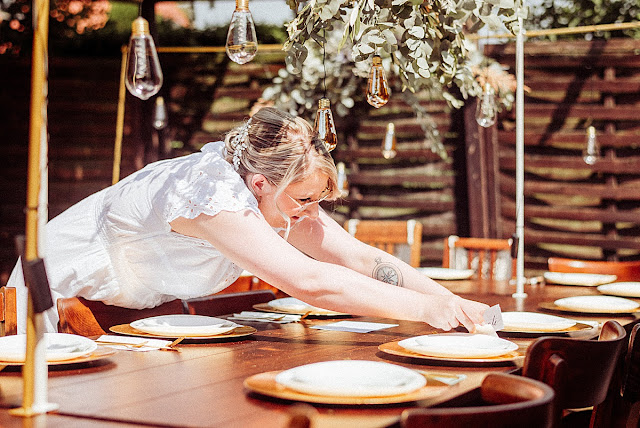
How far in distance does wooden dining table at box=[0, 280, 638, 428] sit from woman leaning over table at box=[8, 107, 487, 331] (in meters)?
0.15

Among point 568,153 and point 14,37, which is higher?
point 14,37

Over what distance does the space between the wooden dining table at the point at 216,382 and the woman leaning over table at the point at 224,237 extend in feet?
0.49

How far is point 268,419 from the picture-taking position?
1.21 metres

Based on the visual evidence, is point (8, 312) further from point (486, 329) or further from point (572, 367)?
point (572, 367)

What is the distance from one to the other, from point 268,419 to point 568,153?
5257 mm

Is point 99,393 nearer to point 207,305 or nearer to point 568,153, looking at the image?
point 207,305

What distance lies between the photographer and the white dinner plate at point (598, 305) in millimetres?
2514

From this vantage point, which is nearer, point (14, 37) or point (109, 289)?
point (109, 289)

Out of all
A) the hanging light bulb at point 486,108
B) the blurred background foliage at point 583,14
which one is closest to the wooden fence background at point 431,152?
the blurred background foliage at point 583,14

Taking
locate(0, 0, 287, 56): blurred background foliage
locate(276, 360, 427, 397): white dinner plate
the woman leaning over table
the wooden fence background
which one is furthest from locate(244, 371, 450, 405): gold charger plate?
locate(0, 0, 287, 56): blurred background foliage

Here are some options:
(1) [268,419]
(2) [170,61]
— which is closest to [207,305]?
(1) [268,419]

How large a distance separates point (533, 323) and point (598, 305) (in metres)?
0.51

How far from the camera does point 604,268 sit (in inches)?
159

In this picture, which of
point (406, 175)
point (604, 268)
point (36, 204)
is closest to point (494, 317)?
point (36, 204)
